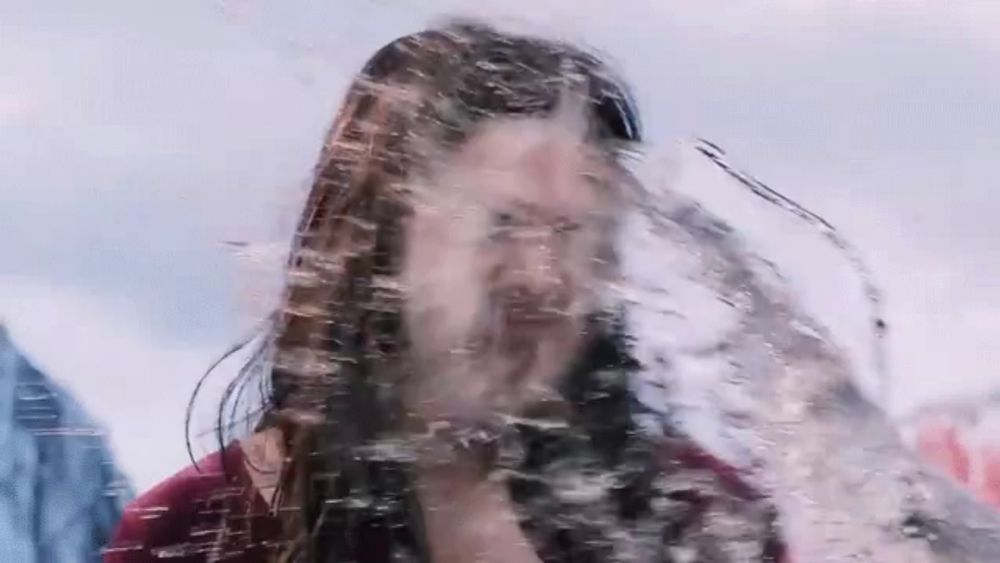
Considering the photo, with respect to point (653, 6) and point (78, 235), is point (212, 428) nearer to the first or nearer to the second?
point (78, 235)

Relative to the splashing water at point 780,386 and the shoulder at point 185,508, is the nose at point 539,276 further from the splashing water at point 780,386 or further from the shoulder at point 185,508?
the shoulder at point 185,508

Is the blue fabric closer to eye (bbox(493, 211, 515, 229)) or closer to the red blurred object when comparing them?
eye (bbox(493, 211, 515, 229))

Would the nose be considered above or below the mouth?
above

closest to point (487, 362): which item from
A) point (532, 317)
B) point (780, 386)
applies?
point (532, 317)

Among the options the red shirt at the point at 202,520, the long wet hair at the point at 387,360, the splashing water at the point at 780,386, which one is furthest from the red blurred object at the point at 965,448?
the red shirt at the point at 202,520

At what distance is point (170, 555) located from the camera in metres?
0.63

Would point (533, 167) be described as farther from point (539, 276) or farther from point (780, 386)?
point (780, 386)

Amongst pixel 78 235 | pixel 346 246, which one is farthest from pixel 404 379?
pixel 78 235

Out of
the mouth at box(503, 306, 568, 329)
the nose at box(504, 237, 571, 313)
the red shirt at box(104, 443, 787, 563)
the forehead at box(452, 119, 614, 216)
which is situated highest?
the forehead at box(452, 119, 614, 216)

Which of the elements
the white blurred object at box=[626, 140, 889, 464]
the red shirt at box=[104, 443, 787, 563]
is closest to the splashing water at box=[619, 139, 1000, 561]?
the white blurred object at box=[626, 140, 889, 464]

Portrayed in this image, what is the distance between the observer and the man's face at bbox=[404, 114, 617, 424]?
0.63 m

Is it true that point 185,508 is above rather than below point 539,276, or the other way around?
below

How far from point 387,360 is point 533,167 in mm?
117

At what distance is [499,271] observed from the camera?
2.08 feet
